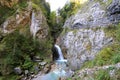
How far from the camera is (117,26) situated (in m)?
10.9

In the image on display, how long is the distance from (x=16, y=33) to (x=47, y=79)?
219 inches

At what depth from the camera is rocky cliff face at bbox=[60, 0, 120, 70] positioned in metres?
11.2

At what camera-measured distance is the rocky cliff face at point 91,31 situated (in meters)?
11.2

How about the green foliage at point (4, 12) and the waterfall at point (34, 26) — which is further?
the waterfall at point (34, 26)

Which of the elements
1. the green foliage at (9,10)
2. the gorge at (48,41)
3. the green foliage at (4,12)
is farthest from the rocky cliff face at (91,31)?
the green foliage at (4,12)

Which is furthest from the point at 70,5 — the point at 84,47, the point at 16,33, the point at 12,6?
the point at 84,47

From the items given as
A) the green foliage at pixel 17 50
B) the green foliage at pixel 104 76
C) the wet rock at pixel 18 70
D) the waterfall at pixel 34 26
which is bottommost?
the wet rock at pixel 18 70

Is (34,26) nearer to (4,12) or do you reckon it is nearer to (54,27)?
(4,12)

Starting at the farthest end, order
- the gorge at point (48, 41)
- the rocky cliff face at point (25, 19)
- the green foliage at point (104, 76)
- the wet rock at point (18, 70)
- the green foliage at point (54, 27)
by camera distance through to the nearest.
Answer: the green foliage at point (54, 27)
the rocky cliff face at point (25, 19)
the wet rock at point (18, 70)
the gorge at point (48, 41)
the green foliage at point (104, 76)

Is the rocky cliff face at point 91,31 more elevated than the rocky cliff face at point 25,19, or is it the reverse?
the rocky cliff face at point 25,19

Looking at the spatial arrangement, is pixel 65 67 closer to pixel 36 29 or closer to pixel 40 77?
pixel 40 77

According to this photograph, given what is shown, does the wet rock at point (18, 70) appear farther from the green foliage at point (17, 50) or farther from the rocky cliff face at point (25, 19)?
the rocky cliff face at point (25, 19)

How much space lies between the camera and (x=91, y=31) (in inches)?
483

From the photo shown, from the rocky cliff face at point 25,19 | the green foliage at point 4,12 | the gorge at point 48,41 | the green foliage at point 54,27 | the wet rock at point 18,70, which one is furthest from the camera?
the green foliage at point 54,27
